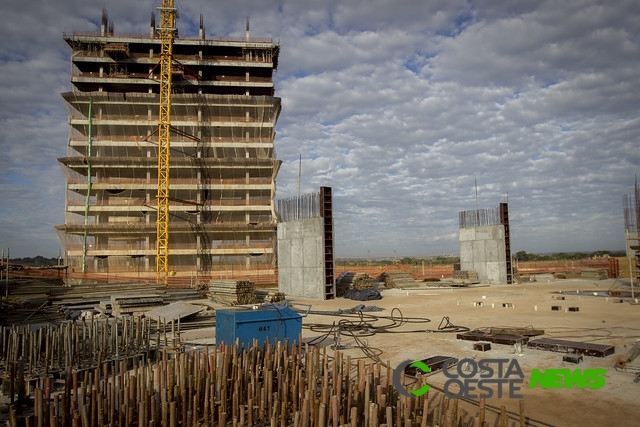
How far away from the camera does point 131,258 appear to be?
1885 inches

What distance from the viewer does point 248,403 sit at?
620 centimetres

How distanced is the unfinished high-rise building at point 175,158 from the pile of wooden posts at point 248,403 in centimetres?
3850

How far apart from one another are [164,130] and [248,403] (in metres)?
46.8

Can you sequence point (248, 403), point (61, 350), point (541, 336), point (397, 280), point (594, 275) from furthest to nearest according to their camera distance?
point (594, 275)
point (397, 280)
point (541, 336)
point (61, 350)
point (248, 403)

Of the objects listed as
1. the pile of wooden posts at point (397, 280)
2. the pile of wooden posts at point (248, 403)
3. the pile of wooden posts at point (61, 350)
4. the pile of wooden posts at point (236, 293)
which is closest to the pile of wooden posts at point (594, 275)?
the pile of wooden posts at point (397, 280)

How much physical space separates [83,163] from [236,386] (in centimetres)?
4852

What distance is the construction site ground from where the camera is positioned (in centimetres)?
705

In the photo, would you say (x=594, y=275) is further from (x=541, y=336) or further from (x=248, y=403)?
(x=248, y=403)

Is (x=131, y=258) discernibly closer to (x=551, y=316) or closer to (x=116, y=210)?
(x=116, y=210)

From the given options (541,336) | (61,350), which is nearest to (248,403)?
(61,350)

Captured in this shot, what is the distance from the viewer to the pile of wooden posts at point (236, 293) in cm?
2314

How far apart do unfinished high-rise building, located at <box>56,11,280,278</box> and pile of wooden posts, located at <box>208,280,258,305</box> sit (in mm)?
21340

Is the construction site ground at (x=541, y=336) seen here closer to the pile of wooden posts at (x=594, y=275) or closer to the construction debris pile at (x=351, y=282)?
the construction debris pile at (x=351, y=282)

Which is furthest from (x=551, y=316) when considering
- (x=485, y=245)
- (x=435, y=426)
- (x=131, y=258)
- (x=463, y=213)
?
(x=131, y=258)
